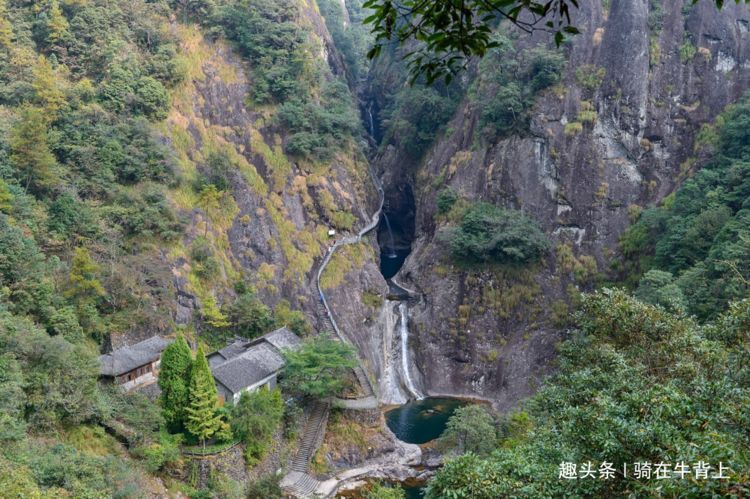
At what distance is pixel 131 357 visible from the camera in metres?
19.2

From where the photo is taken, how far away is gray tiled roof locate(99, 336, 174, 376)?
1836cm

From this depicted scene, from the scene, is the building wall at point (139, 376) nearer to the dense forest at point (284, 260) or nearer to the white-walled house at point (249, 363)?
the dense forest at point (284, 260)

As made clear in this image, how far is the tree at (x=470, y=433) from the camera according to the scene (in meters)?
19.7

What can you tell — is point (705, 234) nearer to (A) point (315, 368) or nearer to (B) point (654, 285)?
(B) point (654, 285)

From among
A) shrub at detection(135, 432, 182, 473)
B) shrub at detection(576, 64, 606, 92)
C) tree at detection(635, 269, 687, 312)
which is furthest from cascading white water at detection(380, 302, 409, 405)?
shrub at detection(576, 64, 606, 92)

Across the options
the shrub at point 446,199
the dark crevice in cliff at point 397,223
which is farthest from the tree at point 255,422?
the dark crevice in cliff at point 397,223

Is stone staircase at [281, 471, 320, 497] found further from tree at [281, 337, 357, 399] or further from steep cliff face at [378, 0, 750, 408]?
steep cliff face at [378, 0, 750, 408]

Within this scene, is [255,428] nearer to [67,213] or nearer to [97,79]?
[67,213]

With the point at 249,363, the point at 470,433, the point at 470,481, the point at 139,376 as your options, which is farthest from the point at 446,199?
the point at 470,481

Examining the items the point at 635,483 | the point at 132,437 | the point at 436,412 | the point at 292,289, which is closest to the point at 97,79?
the point at 292,289

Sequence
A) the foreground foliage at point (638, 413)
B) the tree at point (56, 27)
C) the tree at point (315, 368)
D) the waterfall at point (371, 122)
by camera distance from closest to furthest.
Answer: the foreground foliage at point (638, 413) → the tree at point (315, 368) → the tree at point (56, 27) → the waterfall at point (371, 122)

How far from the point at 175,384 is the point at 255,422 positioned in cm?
294

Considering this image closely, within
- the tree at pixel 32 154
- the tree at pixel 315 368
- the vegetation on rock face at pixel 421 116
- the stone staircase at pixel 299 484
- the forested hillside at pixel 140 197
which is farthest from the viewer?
the vegetation on rock face at pixel 421 116

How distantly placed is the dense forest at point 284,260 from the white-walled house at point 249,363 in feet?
2.74
